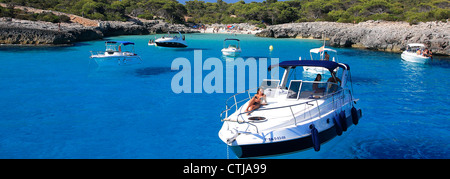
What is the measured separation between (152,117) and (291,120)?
344 inches

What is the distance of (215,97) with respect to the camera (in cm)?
2122

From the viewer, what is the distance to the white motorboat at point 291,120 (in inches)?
388

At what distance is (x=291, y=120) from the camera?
10.4m

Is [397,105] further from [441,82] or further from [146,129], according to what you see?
[146,129]

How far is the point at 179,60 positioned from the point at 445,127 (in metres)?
28.8

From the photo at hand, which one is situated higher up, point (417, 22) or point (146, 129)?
point (417, 22)

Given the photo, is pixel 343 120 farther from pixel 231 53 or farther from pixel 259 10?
pixel 259 10

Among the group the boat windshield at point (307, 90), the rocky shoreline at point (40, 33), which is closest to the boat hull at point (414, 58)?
the boat windshield at point (307, 90)

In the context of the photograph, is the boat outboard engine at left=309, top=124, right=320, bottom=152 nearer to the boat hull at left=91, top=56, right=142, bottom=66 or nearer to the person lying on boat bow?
the person lying on boat bow

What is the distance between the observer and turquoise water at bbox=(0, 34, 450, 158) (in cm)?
1265

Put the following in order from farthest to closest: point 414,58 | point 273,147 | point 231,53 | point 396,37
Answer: point 396,37, point 231,53, point 414,58, point 273,147

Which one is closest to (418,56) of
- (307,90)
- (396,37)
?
(396,37)
